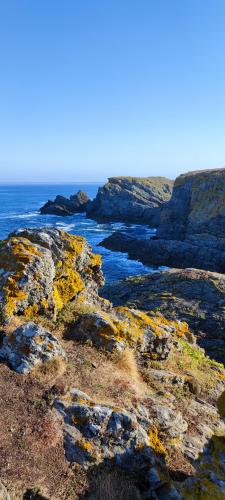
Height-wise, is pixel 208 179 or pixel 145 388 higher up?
pixel 208 179

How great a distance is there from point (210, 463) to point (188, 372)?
6803 mm

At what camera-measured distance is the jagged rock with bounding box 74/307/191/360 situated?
12.9 meters

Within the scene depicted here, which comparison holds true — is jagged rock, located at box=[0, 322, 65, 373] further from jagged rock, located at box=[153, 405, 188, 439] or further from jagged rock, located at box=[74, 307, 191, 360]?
jagged rock, located at box=[153, 405, 188, 439]

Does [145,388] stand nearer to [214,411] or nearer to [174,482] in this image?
[214,411]

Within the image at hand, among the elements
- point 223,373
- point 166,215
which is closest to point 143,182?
point 166,215

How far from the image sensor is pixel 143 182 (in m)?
152

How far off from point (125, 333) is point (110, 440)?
16.8 ft

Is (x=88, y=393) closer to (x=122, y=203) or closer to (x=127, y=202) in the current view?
(x=127, y=202)

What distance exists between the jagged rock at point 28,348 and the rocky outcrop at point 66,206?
128 meters

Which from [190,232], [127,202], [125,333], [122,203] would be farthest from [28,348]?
[122,203]

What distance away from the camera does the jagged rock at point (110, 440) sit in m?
8.35

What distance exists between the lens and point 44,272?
45.2 ft

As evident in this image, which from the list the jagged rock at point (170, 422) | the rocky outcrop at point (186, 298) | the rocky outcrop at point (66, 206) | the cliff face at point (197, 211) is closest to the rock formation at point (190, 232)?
the cliff face at point (197, 211)

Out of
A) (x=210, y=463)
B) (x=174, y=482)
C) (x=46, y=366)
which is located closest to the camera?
(x=210, y=463)
